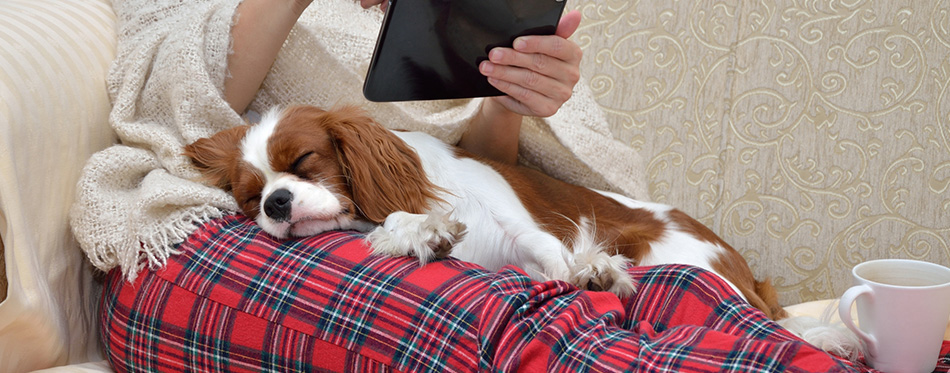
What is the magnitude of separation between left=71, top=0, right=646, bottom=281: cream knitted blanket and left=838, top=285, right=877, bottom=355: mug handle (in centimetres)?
77

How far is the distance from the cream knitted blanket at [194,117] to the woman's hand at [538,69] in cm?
20

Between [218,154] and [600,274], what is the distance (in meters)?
0.71

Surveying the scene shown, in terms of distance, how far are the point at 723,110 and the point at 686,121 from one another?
0.33 feet

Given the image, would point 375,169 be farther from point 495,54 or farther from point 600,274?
point 600,274

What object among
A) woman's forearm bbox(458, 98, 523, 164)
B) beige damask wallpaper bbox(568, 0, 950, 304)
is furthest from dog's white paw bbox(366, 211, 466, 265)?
beige damask wallpaper bbox(568, 0, 950, 304)

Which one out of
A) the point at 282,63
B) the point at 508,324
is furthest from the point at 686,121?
the point at 508,324

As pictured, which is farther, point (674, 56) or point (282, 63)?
point (674, 56)

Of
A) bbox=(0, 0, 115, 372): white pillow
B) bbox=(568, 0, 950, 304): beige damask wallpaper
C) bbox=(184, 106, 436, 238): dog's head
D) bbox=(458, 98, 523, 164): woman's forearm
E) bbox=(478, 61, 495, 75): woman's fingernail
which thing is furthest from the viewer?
bbox=(568, 0, 950, 304): beige damask wallpaper

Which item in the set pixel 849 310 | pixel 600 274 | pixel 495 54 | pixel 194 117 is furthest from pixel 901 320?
pixel 194 117

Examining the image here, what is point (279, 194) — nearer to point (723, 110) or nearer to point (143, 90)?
point (143, 90)

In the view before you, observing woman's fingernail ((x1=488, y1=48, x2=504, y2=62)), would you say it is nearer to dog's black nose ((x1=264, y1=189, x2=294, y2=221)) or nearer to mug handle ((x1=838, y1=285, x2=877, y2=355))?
dog's black nose ((x1=264, y1=189, x2=294, y2=221))

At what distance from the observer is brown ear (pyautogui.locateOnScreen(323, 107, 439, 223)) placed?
1337 mm

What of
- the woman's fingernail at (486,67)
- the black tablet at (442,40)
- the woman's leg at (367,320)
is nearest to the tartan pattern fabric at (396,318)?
the woman's leg at (367,320)

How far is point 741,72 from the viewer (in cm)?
206
